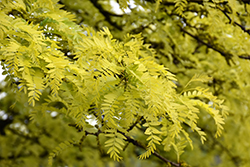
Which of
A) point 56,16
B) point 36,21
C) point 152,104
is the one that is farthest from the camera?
point 36,21

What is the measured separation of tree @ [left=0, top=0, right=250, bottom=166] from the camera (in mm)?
722

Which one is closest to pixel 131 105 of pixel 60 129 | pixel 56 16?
pixel 56 16

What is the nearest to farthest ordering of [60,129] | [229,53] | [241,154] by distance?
[229,53]
[60,129]
[241,154]

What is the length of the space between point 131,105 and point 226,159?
298 cm

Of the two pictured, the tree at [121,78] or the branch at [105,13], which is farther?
the branch at [105,13]

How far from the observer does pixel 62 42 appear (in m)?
1.04

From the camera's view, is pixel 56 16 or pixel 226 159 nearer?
pixel 56 16

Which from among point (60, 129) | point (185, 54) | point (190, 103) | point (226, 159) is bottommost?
point (226, 159)

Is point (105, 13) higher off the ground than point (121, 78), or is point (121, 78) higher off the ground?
point (121, 78)

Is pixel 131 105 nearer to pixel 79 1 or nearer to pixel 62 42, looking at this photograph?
pixel 62 42

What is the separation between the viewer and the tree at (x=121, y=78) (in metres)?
0.72

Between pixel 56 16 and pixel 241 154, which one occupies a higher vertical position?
pixel 56 16

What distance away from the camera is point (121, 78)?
2.77 ft

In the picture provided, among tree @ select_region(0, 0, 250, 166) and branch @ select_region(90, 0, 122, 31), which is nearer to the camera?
tree @ select_region(0, 0, 250, 166)
